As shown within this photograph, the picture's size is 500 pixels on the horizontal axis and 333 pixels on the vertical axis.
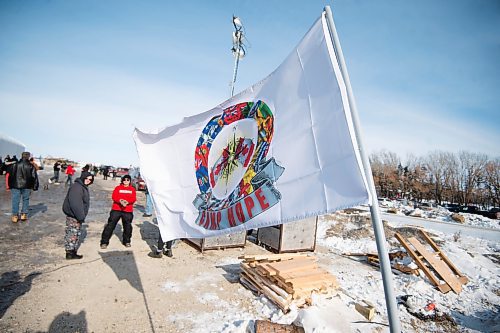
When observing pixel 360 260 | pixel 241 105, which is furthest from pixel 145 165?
pixel 360 260

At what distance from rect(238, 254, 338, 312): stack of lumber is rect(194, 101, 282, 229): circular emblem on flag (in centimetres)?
298

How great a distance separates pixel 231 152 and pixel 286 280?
3453 mm

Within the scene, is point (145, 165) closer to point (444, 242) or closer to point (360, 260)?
point (360, 260)

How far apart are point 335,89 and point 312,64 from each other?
13.8 inches

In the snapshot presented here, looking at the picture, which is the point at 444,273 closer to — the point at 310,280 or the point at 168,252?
the point at 310,280

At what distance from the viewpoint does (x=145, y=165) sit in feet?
13.7

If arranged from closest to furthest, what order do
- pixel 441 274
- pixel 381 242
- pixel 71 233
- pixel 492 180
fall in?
pixel 381 242 → pixel 71 233 → pixel 441 274 → pixel 492 180

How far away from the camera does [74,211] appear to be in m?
6.00

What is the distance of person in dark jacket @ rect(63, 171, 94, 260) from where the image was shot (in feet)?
19.8

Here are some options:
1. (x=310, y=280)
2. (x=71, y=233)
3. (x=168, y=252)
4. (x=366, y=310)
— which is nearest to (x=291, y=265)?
(x=310, y=280)

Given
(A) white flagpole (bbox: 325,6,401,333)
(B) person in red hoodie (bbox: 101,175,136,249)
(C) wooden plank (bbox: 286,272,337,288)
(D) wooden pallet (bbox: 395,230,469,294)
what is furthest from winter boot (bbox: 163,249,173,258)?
(D) wooden pallet (bbox: 395,230,469,294)

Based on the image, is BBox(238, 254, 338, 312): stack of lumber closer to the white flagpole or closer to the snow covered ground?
the snow covered ground

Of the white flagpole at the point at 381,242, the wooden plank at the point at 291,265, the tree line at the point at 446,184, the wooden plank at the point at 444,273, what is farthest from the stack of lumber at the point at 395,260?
the tree line at the point at 446,184

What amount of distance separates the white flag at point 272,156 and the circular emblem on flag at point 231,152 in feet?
0.03
